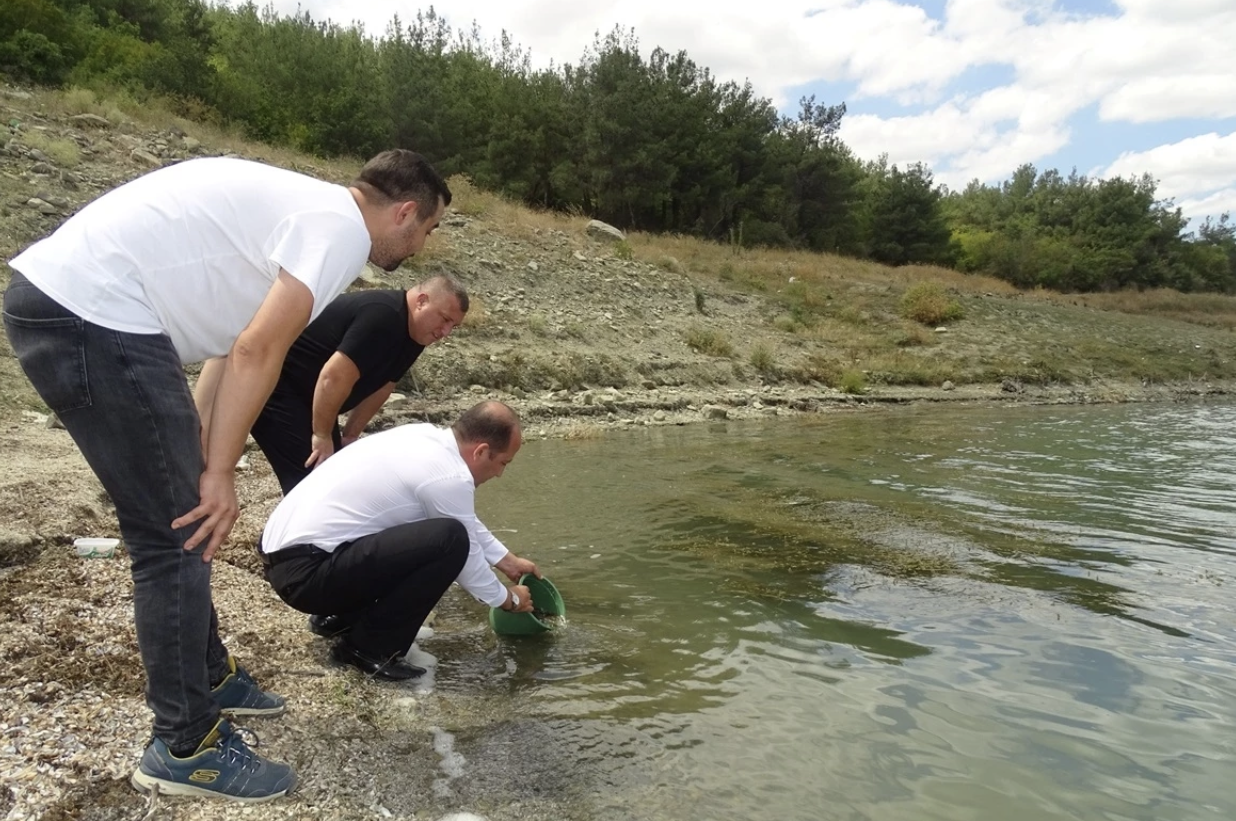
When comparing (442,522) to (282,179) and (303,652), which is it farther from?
(282,179)

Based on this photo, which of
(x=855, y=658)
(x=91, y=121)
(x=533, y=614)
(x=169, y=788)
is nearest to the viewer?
(x=169, y=788)

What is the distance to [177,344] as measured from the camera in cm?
233

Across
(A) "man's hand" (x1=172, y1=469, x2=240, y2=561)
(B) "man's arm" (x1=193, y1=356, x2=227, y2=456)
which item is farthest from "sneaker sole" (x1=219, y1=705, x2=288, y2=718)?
(B) "man's arm" (x1=193, y1=356, x2=227, y2=456)

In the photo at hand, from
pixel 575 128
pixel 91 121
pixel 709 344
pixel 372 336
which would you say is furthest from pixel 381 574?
pixel 575 128

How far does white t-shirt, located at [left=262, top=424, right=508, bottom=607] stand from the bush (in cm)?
2240

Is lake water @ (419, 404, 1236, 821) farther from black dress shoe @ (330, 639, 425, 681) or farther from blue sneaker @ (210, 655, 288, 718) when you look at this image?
blue sneaker @ (210, 655, 288, 718)

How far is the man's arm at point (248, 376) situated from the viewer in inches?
85.6

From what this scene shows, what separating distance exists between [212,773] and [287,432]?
85.2 inches

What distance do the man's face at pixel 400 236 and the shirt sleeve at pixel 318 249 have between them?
24cm

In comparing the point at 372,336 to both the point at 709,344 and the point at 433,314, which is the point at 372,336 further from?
the point at 709,344

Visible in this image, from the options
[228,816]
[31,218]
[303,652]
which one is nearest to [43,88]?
[31,218]

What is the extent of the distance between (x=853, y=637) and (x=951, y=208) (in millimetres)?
80359

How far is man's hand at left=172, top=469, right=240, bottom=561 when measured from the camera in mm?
2279

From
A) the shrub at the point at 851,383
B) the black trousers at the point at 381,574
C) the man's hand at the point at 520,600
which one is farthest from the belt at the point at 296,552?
the shrub at the point at 851,383
